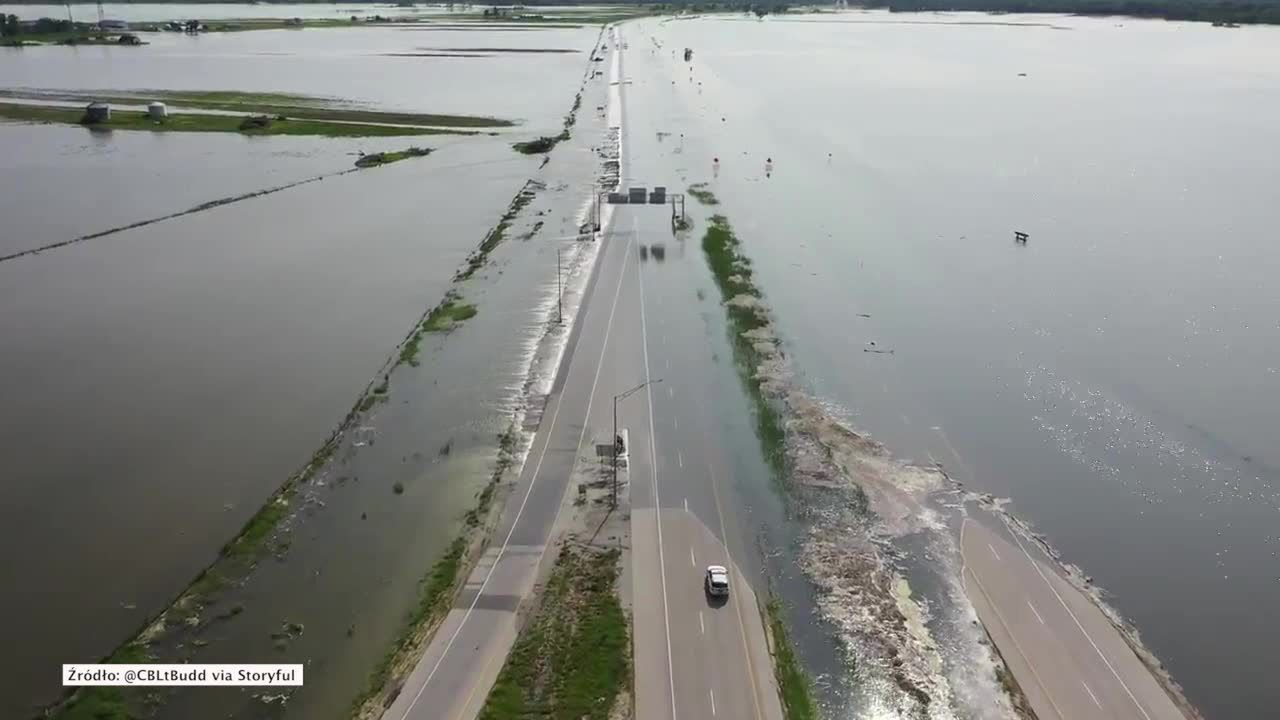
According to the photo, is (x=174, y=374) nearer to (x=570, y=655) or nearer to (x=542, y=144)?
(x=570, y=655)

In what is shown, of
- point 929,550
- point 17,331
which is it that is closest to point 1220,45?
point 929,550

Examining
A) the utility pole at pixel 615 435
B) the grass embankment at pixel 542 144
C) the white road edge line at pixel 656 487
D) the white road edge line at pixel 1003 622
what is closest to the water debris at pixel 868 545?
the white road edge line at pixel 1003 622

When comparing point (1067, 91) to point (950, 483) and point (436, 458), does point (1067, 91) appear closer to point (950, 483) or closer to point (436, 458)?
point (950, 483)

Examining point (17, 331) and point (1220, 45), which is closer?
point (17, 331)

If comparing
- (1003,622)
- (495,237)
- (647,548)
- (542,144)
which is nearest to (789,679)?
(647,548)

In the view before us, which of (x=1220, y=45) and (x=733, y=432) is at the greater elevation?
(x=1220, y=45)

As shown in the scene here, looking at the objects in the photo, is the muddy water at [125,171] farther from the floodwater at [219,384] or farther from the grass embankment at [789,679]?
the grass embankment at [789,679]
